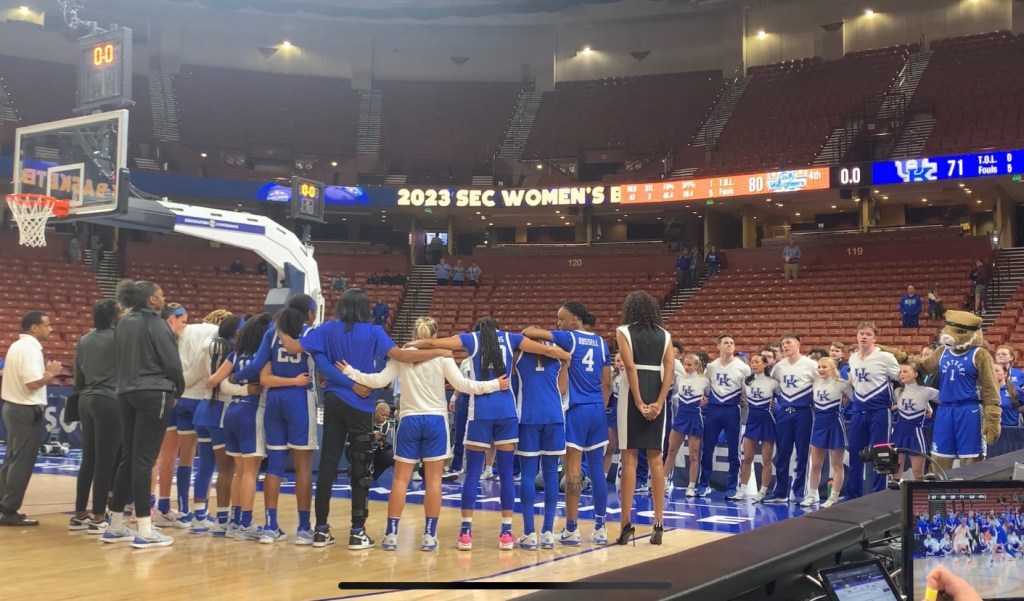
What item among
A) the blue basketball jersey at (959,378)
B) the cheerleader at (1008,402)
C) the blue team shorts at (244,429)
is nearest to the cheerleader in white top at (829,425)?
the blue basketball jersey at (959,378)

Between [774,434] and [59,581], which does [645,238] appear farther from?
[59,581]

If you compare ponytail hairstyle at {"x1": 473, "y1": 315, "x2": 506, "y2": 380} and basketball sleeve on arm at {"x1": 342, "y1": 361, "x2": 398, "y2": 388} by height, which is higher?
ponytail hairstyle at {"x1": 473, "y1": 315, "x2": 506, "y2": 380}

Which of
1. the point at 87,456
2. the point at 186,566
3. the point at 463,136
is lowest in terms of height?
the point at 186,566

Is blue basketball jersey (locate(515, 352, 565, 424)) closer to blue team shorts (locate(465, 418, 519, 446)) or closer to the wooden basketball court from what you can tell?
blue team shorts (locate(465, 418, 519, 446))

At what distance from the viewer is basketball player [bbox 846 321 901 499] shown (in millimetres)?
8461

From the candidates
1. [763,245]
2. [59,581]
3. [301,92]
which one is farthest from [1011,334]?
[301,92]

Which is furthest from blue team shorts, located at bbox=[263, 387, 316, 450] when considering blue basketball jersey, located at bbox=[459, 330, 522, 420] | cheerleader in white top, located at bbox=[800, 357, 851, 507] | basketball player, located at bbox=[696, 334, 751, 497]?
cheerleader in white top, located at bbox=[800, 357, 851, 507]

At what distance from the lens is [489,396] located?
6.45m

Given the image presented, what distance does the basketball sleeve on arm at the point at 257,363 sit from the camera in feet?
21.8

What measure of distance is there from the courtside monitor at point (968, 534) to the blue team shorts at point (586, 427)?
14.3 ft

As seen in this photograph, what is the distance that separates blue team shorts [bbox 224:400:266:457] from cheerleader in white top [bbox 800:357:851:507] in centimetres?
524

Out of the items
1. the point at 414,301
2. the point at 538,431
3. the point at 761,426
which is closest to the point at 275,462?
the point at 538,431

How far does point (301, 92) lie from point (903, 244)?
20096mm

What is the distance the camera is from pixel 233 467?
23.8 feet
